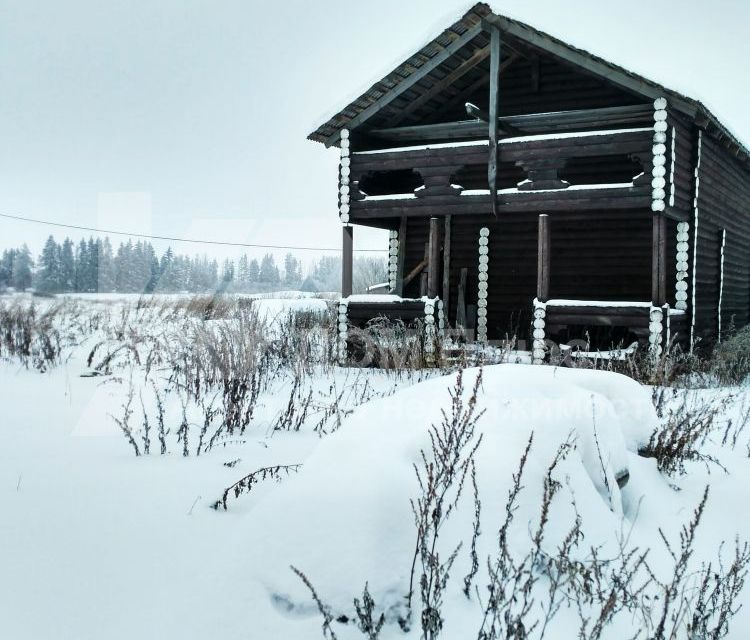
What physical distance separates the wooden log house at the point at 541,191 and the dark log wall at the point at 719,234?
73mm

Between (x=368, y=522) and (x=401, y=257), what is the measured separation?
11882 mm

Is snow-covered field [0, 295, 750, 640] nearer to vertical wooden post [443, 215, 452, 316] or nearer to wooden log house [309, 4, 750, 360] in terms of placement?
wooden log house [309, 4, 750, 360]

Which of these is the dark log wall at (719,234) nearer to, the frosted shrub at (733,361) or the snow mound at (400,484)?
the frosted shrub at (733,361)

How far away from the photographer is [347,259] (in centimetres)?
1166

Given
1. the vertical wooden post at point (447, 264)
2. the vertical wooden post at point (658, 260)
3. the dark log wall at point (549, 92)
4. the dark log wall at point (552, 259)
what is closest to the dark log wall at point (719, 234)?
the dark log wall at point (552, 259)

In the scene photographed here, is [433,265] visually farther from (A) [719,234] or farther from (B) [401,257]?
(A) [719,234]

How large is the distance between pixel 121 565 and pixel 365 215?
937 cm

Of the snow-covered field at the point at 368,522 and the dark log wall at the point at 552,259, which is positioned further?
the dark log wall at the point at 552,259

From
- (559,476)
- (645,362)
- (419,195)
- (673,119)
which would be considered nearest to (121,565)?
(559,476)

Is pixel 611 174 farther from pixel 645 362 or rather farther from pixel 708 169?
pixel 645 362

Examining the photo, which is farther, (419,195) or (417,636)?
(419,195)

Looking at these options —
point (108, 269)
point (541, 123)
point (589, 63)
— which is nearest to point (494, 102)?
point (541, 123)

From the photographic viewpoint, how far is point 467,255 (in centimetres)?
1420

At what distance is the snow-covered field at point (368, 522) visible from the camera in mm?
2379
